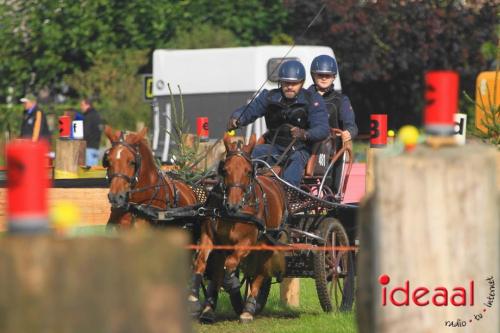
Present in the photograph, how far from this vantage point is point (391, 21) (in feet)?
129

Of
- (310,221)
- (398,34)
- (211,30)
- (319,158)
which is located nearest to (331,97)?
(319,158)

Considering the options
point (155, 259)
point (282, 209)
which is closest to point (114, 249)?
point (155, 259)

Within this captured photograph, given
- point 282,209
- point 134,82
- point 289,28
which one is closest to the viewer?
point 282,209

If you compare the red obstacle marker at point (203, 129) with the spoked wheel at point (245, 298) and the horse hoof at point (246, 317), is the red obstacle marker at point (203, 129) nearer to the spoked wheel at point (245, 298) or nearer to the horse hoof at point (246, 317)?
the spoked wheel at point (245, 298)

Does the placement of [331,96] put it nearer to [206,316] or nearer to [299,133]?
[299,133]

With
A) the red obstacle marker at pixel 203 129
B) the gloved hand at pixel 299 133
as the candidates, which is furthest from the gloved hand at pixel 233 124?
the red obstacle marker at pixel 203 129

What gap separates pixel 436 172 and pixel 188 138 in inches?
497

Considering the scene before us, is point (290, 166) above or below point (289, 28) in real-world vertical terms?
below

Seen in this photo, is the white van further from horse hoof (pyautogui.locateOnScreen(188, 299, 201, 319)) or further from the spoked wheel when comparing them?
horse hoof (pyautogui.locateOnScreen(188, 299, 201, 319))

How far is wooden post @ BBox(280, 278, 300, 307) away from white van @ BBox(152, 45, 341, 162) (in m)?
11.7

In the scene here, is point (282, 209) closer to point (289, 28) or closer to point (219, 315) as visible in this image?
point (219, 315)

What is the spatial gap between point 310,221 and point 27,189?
9133mm

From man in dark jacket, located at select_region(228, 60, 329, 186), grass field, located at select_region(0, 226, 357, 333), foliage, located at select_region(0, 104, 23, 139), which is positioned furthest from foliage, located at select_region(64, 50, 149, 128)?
man in dark jacket, located at select_region(228, 60, 329, 186)

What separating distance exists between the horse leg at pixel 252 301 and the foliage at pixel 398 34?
2617 cm
